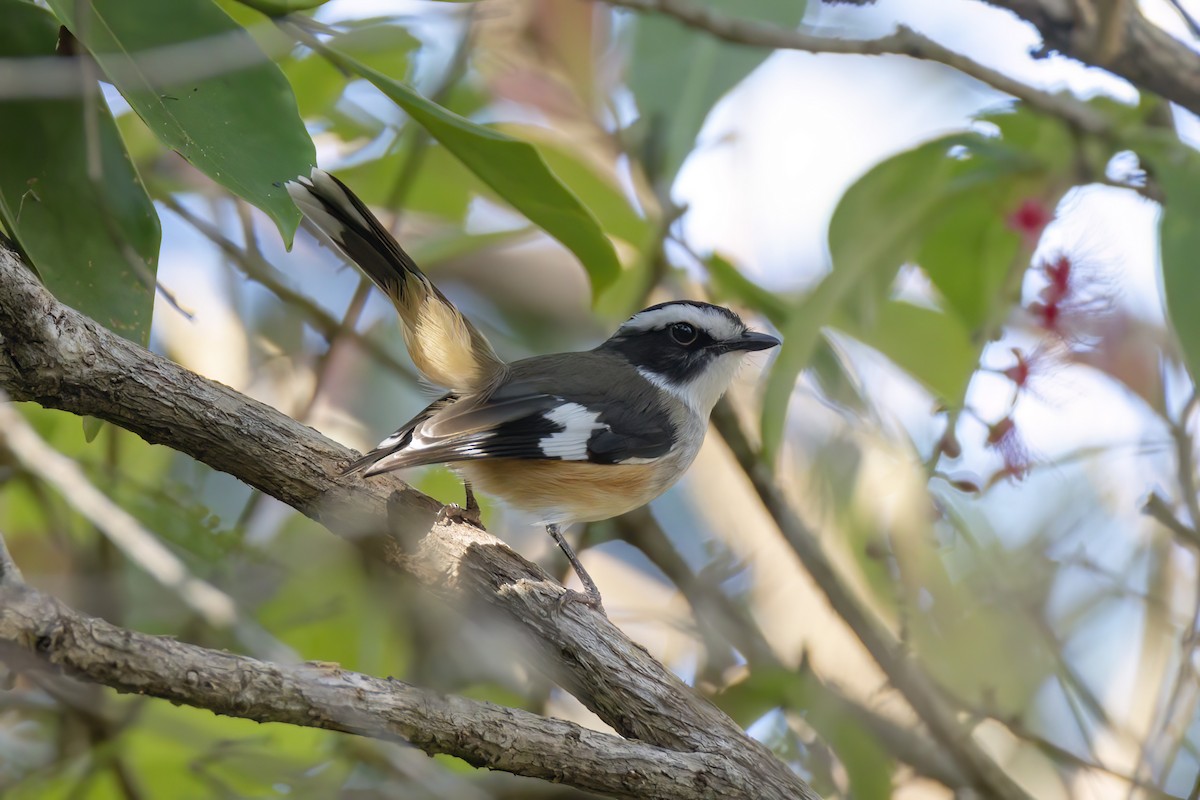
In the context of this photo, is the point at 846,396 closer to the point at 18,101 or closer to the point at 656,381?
the point at 656,381

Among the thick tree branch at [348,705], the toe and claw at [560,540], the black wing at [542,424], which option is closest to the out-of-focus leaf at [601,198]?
the black wing at [542,424]

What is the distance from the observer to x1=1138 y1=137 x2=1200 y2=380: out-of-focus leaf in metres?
2.21

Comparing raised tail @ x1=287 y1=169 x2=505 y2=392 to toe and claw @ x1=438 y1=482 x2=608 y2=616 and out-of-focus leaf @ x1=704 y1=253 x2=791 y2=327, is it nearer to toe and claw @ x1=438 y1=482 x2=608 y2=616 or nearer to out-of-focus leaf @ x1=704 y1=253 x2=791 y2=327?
toe and claw @ x1=438 y1=482 x2=608 y2=616

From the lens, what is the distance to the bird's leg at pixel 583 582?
2.03 meters

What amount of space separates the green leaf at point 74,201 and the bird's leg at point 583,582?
2.77 ft

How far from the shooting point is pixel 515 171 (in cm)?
198

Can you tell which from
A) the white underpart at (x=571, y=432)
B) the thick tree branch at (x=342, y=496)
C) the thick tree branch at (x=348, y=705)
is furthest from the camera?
the white underpart at (x=571, y=432)

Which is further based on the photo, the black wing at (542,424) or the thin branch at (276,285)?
the thin branch at (276,285)

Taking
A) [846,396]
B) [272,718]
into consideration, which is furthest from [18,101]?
[846,396]

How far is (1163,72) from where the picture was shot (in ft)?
8.16

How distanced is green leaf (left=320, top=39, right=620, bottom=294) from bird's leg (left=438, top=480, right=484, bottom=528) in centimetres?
52

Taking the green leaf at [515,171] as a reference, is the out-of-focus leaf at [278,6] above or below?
above

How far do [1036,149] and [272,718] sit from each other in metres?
2.43

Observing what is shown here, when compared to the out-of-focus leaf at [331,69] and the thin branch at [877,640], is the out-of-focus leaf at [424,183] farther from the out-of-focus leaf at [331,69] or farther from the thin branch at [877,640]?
the thin branch at [877,640]
